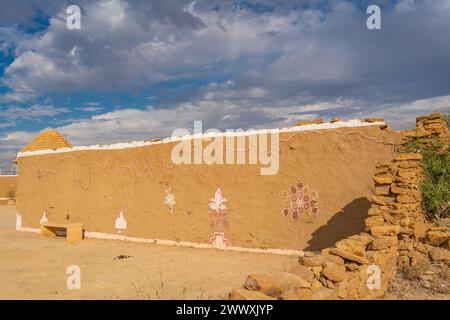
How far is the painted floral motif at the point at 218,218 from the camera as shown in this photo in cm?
812

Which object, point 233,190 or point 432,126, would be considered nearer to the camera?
point 432,126

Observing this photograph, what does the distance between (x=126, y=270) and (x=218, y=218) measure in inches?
94.1

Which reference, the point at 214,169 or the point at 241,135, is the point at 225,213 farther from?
the point at 241,135

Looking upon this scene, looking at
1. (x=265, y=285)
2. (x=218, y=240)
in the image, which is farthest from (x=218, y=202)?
(x=265, y=285)

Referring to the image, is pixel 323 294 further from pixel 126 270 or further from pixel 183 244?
pixel 183 244

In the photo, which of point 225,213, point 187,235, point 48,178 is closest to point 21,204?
point 48,178

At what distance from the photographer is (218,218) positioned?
8.20 m

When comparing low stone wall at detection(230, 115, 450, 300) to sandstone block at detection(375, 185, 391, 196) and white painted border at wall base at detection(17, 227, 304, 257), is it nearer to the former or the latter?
sandstone block at detection(375, 185, 391, 196)

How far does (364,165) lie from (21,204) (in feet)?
34.9

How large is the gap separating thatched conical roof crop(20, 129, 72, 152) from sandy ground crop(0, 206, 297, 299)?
606cm

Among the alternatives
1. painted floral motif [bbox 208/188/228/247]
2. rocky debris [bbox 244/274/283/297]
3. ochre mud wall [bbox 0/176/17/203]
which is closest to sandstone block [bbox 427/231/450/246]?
rocky debris [bbox 244/274/283/297]

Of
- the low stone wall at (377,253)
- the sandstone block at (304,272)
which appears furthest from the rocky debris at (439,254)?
the sandstone block at (304,272)

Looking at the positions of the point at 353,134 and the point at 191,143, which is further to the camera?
the point at 191,143

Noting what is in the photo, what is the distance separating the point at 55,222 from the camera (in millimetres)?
11242
